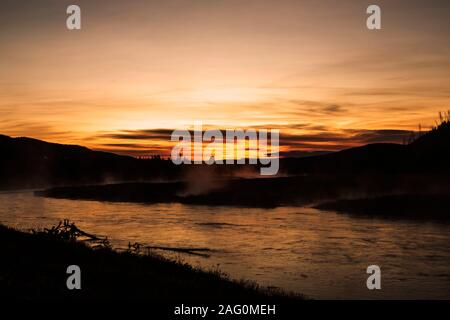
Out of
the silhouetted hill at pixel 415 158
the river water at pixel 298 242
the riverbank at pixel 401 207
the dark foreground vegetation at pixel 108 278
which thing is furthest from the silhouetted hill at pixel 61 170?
the dark foreground vegetation at pixel 108 278

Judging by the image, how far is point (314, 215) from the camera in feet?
157

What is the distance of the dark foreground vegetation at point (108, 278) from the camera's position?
15.4 meters

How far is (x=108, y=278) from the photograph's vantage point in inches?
698

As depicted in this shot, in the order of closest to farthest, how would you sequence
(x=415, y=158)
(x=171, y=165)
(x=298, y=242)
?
(x=298, y=242), (x=415, y=158), (x=171, y=165)

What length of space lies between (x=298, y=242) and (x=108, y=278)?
16.9 m

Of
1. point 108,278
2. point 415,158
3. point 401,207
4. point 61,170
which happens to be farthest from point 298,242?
point 61,170

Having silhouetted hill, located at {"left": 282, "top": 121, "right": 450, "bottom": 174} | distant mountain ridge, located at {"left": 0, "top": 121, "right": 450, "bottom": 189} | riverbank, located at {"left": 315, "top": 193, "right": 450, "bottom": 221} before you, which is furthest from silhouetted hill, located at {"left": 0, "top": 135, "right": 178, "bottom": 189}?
riverbank, located at {"left": 315, "top": 193, "right": 450, "bottom": 221}

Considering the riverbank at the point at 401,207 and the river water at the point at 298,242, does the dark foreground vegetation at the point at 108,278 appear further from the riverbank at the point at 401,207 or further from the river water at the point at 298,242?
the riverbank at the point at 401,207

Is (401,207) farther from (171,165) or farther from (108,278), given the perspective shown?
(171,165)

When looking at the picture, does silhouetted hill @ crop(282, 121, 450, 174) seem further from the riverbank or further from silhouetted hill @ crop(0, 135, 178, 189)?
silhouetted hill @ crop(0, 135, 178, 189)

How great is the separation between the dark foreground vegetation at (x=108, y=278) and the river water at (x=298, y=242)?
329cm

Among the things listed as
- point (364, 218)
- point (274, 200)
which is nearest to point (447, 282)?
point (364, 218)

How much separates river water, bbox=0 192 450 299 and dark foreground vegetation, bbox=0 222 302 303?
3.29 metres
